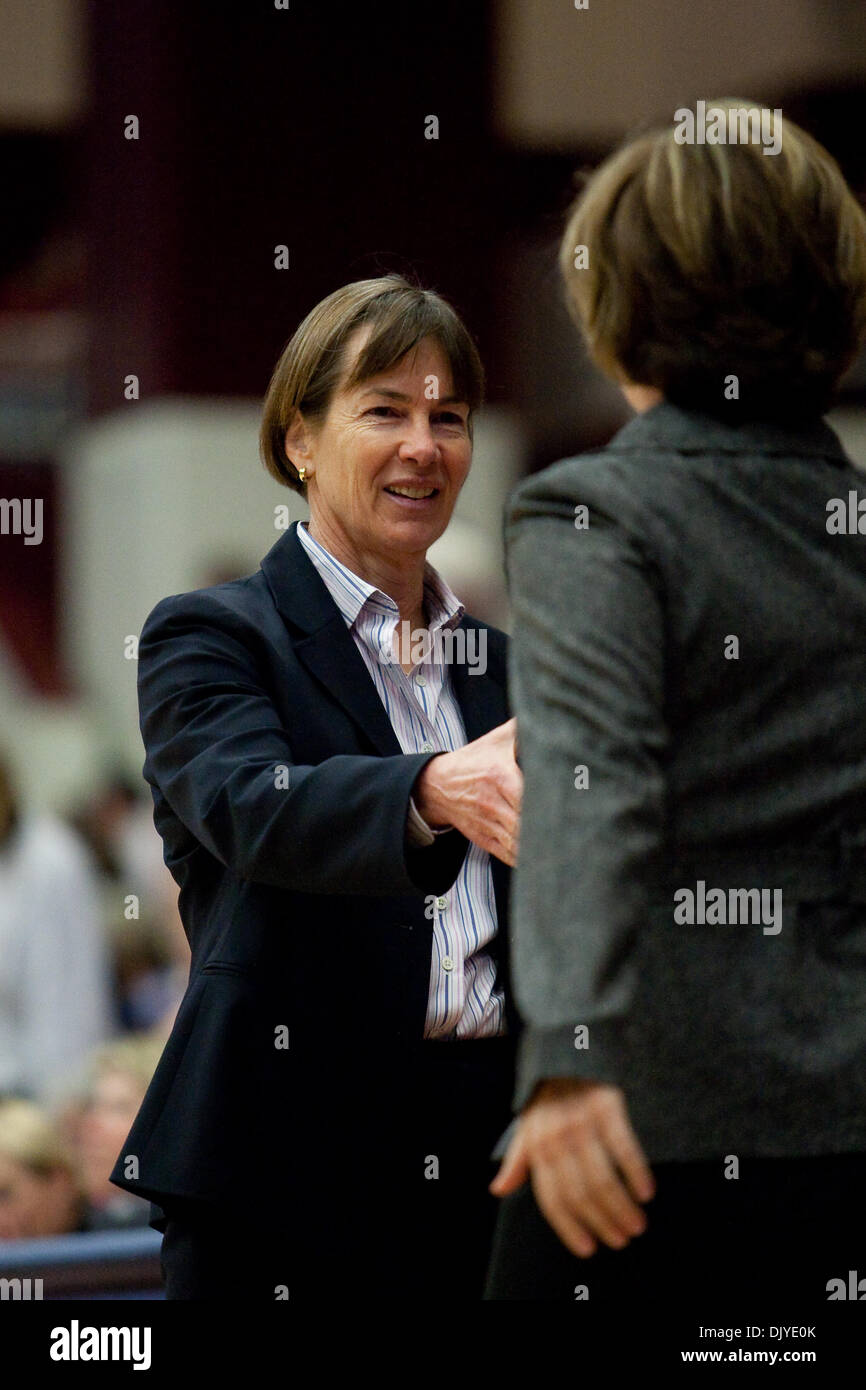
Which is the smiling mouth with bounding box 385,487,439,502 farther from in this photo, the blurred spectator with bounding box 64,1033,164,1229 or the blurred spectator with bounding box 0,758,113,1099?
the blurred spectator with bounding box 0,758,113,1099

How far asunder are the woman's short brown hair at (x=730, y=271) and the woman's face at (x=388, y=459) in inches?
28.0

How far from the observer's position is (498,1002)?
7.16 feet

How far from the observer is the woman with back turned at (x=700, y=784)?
57.3 inches

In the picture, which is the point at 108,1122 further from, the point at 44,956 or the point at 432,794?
the point at 432,794

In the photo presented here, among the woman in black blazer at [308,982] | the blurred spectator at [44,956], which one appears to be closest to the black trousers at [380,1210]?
the woman in black blazer at [308,982]

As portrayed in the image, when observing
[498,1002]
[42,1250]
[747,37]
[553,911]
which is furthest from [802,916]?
[747,37]

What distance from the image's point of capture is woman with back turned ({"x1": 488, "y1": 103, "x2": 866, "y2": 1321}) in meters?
1.46

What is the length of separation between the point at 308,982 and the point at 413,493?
0.59 m

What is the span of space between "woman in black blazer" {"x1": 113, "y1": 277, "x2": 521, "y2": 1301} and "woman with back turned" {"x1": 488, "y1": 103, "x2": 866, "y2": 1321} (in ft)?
1.40

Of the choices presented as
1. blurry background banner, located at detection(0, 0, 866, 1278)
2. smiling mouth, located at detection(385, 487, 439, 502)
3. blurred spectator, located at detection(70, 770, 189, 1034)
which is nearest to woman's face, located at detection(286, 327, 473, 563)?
smiling mouth, located at detection(385, 487, 439, 502)

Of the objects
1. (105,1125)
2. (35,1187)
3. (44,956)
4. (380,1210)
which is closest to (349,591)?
(380,1210)

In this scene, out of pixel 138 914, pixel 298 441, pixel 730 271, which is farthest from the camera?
pixel 138 914

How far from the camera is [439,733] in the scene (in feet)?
7.54

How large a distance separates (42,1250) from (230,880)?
1.22 metres
